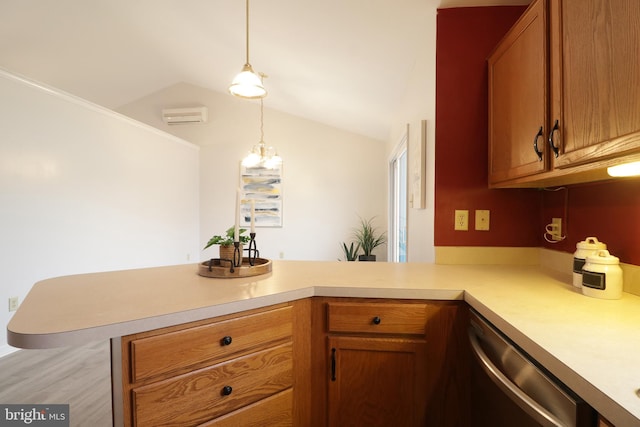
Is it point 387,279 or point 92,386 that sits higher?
point 387,279

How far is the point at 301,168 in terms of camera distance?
5.31 m

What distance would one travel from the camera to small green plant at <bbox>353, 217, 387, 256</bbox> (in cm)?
496

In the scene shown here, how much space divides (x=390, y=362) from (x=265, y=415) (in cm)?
48

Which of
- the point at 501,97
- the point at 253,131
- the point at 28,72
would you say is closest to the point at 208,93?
the point at 253,131

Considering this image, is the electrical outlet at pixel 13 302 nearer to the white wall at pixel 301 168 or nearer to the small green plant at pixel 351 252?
the white wall at pixel 301 168

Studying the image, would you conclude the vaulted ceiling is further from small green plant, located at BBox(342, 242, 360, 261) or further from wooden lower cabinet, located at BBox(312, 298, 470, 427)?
small green plant, located at BBox(342, 242, 360, 261)

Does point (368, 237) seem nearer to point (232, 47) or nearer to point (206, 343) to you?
point (232, 47)

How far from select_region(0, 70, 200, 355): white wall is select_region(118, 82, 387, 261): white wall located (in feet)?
3.53

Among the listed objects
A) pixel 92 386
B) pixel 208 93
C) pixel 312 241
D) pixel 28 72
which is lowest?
pixel 92 386

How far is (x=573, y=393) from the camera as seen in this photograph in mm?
589

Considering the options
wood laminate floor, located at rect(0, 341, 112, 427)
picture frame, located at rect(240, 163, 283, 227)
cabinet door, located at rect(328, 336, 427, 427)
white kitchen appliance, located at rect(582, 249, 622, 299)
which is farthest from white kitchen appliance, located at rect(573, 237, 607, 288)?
picture frame, located at rect(240, 163, 283, 227)

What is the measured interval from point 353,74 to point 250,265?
220 cm

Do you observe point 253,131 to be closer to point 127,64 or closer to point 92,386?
point 127,64

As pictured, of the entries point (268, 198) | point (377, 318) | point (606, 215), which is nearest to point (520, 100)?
point (606, 215)
